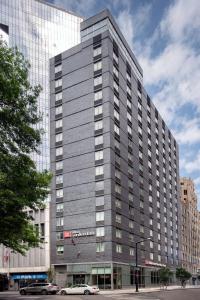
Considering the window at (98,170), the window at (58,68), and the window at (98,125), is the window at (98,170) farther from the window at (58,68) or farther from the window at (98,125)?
the window at (58,68)

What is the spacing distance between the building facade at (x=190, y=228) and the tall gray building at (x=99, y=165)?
43.9 m

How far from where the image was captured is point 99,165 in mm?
77188

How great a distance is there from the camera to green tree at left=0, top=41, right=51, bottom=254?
24.8m

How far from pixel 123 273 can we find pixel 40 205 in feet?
166

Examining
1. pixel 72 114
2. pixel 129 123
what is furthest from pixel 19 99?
pixel 129 123

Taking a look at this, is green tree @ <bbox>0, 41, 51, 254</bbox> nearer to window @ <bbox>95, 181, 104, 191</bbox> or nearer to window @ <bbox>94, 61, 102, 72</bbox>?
window @ <bbox>95, 181, 104, 191</bbox>

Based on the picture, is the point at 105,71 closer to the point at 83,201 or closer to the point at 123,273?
the point at 83,201

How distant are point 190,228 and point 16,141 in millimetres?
130976

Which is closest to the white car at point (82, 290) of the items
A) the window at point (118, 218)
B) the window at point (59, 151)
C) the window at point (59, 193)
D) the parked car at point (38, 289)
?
the parked car at point (38, 289)

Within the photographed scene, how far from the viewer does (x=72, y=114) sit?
83.9 metres

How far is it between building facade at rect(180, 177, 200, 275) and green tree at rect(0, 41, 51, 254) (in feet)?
369

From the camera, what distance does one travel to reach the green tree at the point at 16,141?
2480cm

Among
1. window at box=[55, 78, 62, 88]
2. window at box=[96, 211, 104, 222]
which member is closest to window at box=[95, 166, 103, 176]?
window at box=[96, 211, 104, 222]

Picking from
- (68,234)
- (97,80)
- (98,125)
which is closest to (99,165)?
(98,125)
